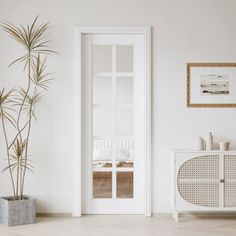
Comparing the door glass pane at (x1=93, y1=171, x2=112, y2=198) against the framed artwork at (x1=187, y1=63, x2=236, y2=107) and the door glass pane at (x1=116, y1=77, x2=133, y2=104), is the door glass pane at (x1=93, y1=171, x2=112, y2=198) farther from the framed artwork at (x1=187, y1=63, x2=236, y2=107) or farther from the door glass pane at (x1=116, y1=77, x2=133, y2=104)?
the framed artwork at (x1=187, y1=63, x2=236, y2=107)

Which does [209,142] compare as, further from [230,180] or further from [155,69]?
[155,69]

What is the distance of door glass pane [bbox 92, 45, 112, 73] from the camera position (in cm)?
514

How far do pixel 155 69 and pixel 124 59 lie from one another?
37cm

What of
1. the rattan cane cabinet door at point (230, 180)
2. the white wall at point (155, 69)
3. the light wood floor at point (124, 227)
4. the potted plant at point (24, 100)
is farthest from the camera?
the white wall at point (155, 69)

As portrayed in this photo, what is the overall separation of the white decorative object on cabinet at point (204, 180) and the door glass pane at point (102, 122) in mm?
848

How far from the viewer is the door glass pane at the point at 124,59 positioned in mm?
5152

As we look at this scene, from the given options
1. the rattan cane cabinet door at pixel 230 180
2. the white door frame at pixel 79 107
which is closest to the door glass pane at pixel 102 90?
the white door frame at pixel 79 107

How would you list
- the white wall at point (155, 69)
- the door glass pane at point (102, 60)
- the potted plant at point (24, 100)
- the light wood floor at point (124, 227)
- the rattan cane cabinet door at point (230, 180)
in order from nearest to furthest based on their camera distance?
1. the light wood floor at point (124, 227)
2. the rattan cane cabinet door at point (230, 180)
3. the potted plant at point (24, 100)
4. the white wall at point (155, 69)
5. the door glass pane at point (102, 60)

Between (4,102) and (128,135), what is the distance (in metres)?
1.41

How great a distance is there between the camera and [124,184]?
5.17m

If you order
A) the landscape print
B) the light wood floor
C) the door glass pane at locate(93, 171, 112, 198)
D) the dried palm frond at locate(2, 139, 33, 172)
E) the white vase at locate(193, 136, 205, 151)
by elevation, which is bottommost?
the light wood floor

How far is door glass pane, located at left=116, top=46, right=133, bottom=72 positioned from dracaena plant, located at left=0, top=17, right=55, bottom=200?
743mm

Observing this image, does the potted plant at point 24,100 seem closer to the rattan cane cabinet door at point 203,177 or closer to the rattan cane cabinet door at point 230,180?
the rattan cane cabinet door at point 203,177

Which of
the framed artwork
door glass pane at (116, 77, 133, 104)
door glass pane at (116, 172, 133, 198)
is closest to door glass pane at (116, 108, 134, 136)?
door glass pane at (116, 77, 133, 104)
